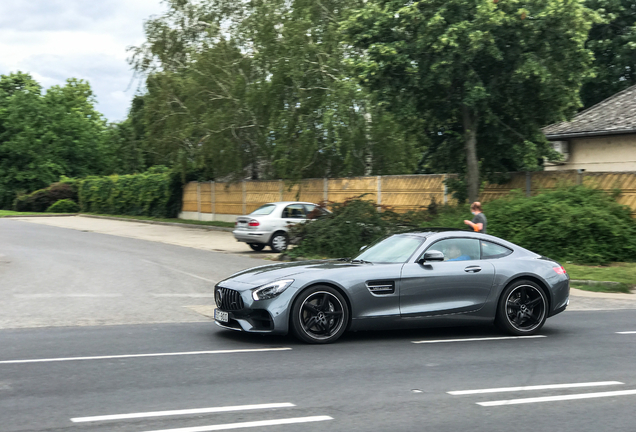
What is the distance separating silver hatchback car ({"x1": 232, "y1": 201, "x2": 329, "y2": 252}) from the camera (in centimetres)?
2334

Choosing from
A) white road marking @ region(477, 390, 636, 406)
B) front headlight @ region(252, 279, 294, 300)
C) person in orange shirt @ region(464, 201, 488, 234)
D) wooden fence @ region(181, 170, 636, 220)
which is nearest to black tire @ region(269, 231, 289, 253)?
wooden fence @ region(181, 170, 636, 220)

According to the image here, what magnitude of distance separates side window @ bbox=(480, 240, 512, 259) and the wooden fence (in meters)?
10.6

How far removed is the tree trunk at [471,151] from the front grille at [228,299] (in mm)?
14982

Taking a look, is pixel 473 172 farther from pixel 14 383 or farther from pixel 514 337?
pixel 14 383

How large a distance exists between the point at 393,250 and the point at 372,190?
1867cm

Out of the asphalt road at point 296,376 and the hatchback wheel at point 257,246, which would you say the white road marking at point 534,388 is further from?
the hatchback wheel at point 257,246

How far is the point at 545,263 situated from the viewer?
9594 millimetres

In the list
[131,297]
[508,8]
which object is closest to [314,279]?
[131,297]

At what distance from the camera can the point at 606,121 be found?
1007 inches

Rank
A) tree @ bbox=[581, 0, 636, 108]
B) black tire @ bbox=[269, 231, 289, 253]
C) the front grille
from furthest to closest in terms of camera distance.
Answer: tree @ bbox=[581, 0, 636, 108]
black tire @ bbox=[269, 231, 289, 253]
the front grille

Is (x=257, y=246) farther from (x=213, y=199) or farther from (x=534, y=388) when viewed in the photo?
(x=534, y=388)

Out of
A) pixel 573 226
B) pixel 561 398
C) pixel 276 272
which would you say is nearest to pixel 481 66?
pixel 573 226

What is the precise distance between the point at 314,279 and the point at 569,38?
15443mm

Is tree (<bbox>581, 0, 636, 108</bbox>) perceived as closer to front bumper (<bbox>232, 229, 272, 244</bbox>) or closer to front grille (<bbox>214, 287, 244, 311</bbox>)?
front bumper (<bbox>232, 229, 272, 244</bbox>)
